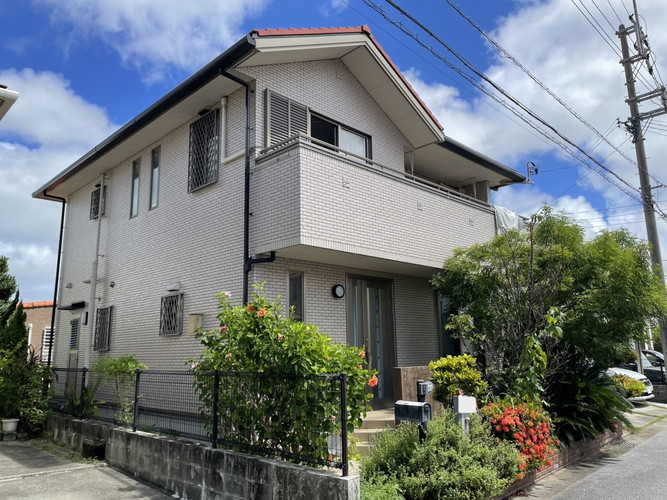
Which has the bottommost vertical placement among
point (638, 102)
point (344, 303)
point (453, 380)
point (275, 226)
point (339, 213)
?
point (453, 380)

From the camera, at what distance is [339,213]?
848 centimetres

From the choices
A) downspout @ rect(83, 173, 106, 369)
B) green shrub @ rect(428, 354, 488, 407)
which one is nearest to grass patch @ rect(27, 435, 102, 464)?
downspout @ rect(83, 173, 106, 369)

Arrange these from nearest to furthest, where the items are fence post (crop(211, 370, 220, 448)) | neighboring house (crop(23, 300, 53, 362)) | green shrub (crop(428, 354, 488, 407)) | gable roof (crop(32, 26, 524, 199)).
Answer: fence post (crop(211, 370, 220, 448)), green shrub (crop(428, 354, 488, 407)), gable roof (crop(32, 26, 524, 199)), neighboring house (crop(23, 300, 53, 362))

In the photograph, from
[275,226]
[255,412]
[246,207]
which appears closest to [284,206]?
[275,226]

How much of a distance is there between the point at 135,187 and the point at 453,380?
29.3ft

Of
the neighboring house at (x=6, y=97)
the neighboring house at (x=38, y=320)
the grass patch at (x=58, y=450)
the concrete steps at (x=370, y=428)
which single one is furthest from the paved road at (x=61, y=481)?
the neighboring house at (x=38, y=320)

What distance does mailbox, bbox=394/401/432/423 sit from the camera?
598 centimetres

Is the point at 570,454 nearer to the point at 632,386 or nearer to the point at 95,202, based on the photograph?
the point at 632,386

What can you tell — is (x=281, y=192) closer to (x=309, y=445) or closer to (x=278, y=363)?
(x=278, y=363)

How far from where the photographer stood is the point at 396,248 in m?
9.46

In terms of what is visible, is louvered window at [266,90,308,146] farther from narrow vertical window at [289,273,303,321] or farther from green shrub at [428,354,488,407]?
green shrub at [428,354,488,407]

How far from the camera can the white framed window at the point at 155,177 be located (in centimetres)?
1168

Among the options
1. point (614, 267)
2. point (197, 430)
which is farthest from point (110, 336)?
point (614, 267)

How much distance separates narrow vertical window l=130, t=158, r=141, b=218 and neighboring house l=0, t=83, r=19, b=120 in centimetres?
730
